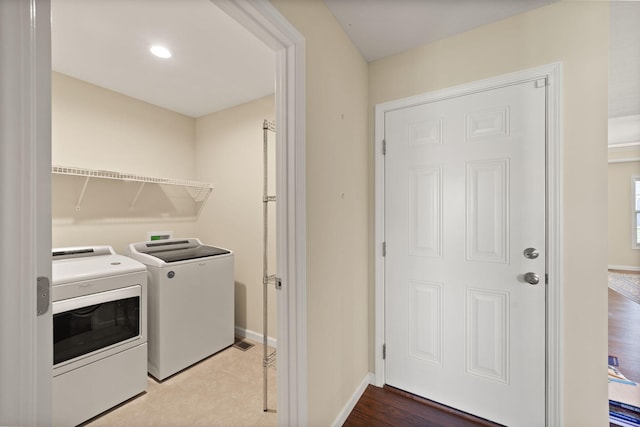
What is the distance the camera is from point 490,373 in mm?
1580

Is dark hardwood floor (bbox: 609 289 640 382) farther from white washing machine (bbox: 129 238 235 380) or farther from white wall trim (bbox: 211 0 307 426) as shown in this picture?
white washing machine (bbox: 129 238 235 380)

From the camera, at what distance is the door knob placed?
4.75 ft

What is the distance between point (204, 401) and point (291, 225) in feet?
4.92

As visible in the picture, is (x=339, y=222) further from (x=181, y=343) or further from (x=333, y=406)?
(x=181, y=343)

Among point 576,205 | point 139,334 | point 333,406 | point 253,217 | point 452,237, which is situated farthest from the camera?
point 253,217

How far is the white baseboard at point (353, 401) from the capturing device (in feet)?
5.03

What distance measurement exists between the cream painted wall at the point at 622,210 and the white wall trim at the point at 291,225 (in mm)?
7109

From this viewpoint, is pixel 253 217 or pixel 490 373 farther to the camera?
pixel 253 217

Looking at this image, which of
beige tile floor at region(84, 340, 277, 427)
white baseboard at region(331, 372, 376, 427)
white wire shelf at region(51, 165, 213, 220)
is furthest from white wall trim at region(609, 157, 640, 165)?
white wire shelf at region(51, 165, 213, 220)

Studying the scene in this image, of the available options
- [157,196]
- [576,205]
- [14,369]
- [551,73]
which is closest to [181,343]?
[157,196]

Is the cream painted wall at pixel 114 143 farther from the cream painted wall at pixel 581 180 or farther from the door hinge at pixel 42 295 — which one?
the cream painted wall at pixel 581 180

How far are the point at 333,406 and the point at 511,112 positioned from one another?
6.42 feet

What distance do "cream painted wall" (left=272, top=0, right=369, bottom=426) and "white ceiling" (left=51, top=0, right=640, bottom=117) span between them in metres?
0.26

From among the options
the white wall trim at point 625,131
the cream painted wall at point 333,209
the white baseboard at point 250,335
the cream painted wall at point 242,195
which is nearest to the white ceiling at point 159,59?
the cream painted wall at point 242,195
